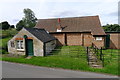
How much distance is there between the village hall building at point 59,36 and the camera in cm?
1733

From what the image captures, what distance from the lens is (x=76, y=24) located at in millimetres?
26781

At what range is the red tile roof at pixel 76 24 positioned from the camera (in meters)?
24.1

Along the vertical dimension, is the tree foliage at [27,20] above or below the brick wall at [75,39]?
above

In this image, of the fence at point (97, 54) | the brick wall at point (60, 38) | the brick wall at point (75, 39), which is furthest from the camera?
the brick wall at point (60, 38)

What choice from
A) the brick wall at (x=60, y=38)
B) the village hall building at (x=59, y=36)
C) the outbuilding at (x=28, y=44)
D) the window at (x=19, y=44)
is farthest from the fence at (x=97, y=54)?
the brick wall at (x=60, y=38)

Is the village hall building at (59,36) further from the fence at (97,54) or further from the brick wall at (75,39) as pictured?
the fence at (97,54)

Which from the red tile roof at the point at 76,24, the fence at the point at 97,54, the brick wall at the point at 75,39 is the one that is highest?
the red tile roof at the point at 76,24

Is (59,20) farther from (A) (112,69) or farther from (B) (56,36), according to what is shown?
(A) (112,69)

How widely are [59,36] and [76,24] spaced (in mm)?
4977

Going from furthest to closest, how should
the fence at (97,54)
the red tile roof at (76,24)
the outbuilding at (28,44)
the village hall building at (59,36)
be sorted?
the red tile roof at (76,24) < the village hall building at (59,36) < the outbuilding at (28,44) < the fence at (97,54)

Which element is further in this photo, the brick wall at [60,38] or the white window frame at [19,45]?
the brick wall at [60,38]

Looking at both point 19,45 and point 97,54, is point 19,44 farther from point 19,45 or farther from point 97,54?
point 97,54

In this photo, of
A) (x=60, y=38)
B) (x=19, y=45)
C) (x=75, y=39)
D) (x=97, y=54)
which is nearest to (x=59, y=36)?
(x=60, y=38)

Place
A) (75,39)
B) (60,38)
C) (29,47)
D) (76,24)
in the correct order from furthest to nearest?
(76,24), (60,38), (75,39), (29,47)
